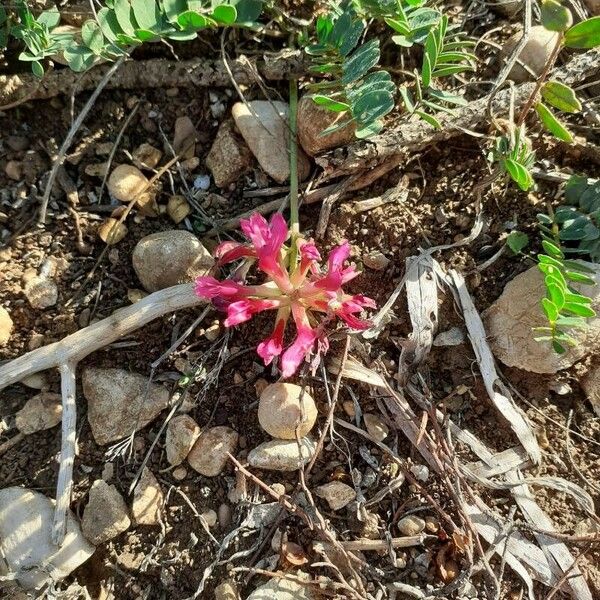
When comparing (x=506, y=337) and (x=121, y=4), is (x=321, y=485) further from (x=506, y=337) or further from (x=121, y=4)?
(x=121, y=4)

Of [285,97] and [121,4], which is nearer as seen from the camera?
[121,4]

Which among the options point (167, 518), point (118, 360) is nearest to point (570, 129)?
point (118, 360)

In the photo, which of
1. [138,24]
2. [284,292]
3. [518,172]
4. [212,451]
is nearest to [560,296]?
[518,172]

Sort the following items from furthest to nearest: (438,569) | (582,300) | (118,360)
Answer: (118,360), (438,569), (582,300)

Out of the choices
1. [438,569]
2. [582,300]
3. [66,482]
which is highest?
[582,300]

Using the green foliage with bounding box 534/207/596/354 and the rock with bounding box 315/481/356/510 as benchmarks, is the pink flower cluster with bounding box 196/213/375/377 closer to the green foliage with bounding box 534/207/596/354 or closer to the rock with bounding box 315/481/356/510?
the rock with bounding box 315/481/356/510

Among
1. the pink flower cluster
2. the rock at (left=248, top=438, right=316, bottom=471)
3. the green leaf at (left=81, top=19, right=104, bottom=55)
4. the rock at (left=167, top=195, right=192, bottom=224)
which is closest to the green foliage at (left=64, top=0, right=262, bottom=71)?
the green leaf at (left=81, top=19, right=104, bottom=55)

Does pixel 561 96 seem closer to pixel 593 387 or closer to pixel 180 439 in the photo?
pixel 593 387
